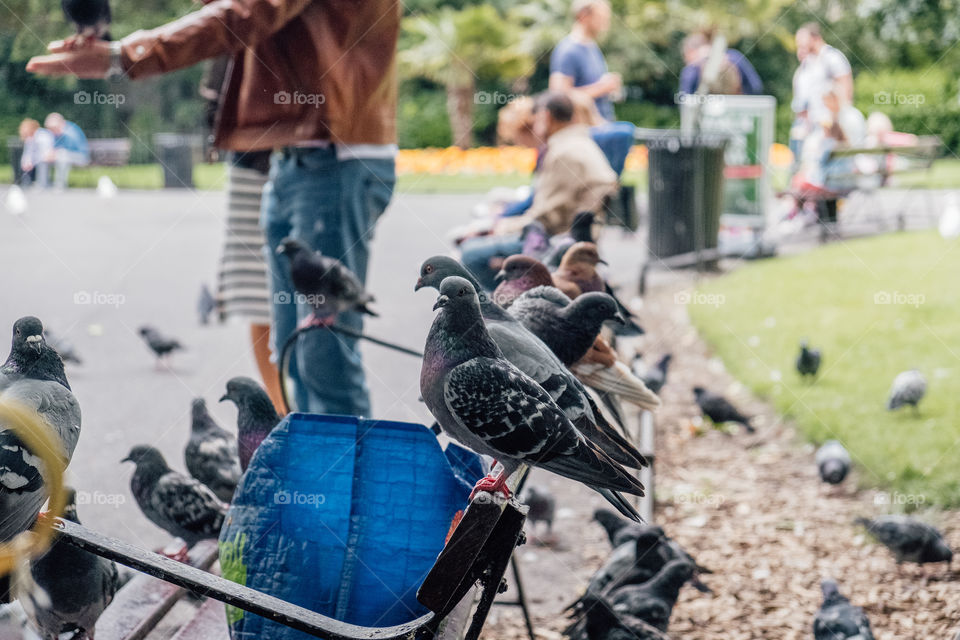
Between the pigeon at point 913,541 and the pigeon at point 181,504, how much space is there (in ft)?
8.25

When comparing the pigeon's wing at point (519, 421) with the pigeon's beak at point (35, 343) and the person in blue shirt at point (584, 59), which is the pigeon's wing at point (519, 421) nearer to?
the pigeon's beak at point (35, 343)

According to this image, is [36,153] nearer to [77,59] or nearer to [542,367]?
[77,59]

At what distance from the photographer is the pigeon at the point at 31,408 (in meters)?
1.51

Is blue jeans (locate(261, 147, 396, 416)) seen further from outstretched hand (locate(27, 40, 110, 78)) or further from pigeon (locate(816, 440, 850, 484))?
pigeon (locate(816, 440, 850, 484))

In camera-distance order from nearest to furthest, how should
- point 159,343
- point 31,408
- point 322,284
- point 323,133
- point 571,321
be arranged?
point 31,408 → point 571,321 → point 322,284 → point 323,133 → point 159,343

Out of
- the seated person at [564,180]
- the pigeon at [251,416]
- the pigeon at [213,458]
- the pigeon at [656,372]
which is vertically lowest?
the pigeon at [656,372]

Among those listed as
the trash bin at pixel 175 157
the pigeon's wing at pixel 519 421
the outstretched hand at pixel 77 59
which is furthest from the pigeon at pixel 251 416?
the trash bin at pixel 175 157

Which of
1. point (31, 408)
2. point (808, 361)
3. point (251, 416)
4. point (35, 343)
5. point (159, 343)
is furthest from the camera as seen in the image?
point (159, 343)

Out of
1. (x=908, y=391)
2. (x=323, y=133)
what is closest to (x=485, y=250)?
(x=323, y=133)

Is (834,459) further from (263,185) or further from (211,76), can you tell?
(211,76)

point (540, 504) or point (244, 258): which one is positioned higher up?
point (244, 258)

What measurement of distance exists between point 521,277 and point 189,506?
3.82 feet

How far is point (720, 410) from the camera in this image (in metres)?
5.57

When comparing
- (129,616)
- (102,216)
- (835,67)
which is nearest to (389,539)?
(129,616)
